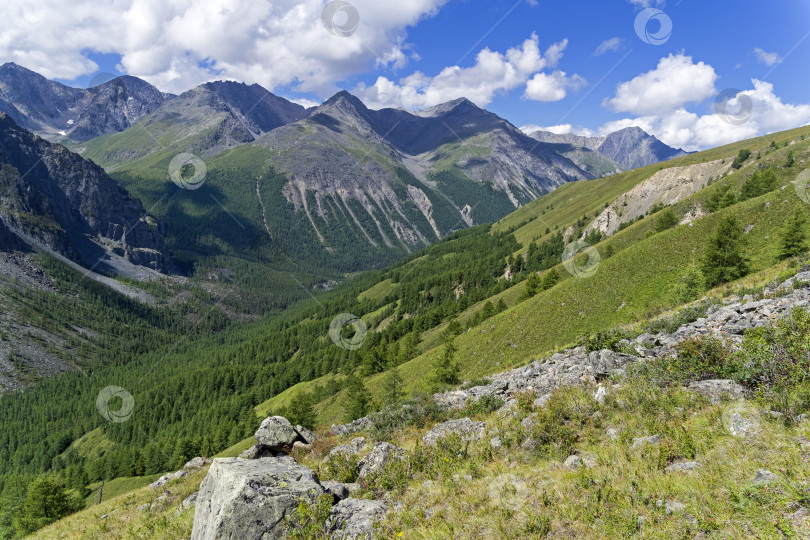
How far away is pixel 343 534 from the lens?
29.3 ft

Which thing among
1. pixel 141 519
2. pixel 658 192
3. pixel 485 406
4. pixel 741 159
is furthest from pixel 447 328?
pixel 741 159

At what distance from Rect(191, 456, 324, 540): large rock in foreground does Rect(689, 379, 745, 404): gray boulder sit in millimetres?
12187

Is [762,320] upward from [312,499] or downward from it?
downward

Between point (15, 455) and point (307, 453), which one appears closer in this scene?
point (307, 453)

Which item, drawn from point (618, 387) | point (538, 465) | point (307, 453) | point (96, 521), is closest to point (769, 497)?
point (538, 465)

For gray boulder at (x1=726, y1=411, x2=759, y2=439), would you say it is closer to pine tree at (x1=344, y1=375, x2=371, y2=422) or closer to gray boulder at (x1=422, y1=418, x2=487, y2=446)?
gray boulder at (x1=422, y1=418, x2=487, y2=446)

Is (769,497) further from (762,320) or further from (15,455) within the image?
(15,455)

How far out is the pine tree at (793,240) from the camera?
32441 millimetres

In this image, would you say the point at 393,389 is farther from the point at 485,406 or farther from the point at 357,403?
the point at 485,406

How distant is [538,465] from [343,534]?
5.60 m

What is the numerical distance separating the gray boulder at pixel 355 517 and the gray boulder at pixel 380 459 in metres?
2.12

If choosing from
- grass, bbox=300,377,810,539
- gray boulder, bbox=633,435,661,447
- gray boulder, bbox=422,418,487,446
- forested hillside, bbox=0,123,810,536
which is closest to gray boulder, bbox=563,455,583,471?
grass, bbox=300,377,810,539

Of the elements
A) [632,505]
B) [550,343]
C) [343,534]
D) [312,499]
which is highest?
[312,499]

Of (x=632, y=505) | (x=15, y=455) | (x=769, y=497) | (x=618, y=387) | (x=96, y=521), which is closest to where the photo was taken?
(x=769, y=497)
